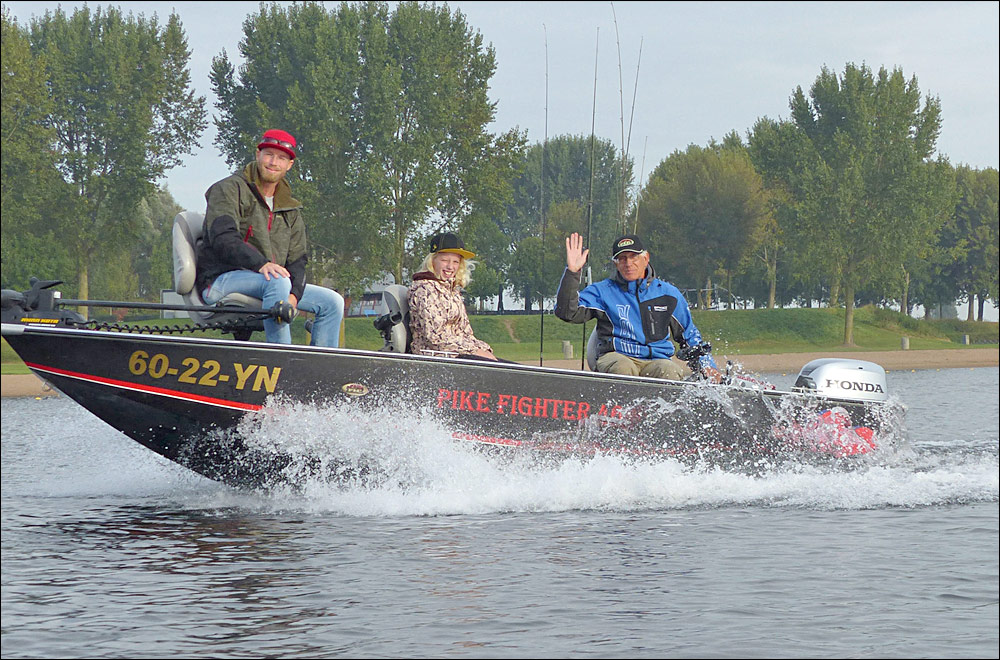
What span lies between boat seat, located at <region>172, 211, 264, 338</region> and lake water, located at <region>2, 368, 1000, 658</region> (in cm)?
82

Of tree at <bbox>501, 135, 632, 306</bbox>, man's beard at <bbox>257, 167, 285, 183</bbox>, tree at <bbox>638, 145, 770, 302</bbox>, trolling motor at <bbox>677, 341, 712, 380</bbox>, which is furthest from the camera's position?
tree at <bbox>638, 145, 770, 302</bbox>

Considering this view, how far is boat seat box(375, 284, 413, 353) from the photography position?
7.88 metres

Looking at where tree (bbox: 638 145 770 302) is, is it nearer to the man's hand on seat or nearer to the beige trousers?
the beige trousers

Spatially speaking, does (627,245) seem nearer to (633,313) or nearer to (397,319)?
(633,313)

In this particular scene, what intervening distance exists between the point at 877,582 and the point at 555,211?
55.5m

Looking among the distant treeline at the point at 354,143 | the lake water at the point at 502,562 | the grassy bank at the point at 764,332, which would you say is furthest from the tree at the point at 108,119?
the lake water at the point at 502,562

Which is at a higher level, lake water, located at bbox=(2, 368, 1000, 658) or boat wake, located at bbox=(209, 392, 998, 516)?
boat wake, located at bbox=(209, 392, 998, 516)

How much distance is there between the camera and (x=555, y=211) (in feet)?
200

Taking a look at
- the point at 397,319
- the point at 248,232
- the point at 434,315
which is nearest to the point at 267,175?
the point at 248,232

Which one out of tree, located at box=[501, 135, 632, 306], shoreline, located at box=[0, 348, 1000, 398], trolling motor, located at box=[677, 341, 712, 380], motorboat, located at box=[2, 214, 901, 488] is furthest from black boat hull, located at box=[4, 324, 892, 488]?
tree, located at box=[501, 135, 632, 306]

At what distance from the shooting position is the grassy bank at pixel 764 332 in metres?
42.6

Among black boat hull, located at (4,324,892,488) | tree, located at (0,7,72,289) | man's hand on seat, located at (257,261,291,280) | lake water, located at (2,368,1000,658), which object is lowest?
lake water, located at (2,368,1000,658)

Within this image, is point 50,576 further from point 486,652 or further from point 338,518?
point 486,652

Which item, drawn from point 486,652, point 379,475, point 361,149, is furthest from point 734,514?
point 361,149
